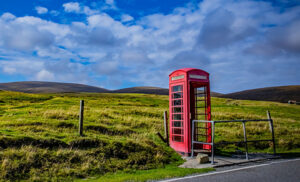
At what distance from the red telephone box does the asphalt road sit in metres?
2.75

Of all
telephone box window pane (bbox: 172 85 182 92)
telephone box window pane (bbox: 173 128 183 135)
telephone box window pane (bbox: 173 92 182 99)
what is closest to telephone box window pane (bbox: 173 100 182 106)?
telephone box window pane (bbox: 173 92 182 99)

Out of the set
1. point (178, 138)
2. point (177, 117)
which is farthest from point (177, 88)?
point (178, 138)

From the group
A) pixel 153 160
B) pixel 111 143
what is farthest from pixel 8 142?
pixel 153 160

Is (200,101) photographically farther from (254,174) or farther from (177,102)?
(254,174)

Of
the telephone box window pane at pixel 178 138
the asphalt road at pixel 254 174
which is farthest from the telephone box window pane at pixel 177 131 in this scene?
the asphalt road at pixel 254 174

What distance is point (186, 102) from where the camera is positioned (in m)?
11.0

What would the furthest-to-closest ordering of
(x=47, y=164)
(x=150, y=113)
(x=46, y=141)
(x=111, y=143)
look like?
(x=150, y=113) → (x=111, y=143) → (x=46, y=141) → (x=47, y=164)

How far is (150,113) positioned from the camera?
28.0m

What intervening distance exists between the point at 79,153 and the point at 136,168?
2.13m

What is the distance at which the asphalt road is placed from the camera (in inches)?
272

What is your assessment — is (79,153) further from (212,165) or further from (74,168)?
(212,165)

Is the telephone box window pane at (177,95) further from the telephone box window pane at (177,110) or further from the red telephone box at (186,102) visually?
the telephone box window pane at (177,110)

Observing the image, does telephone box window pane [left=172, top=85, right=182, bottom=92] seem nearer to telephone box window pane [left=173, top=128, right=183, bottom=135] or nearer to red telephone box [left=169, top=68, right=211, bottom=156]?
red telephone box [left=169, top=68, right=211, bottom=156]

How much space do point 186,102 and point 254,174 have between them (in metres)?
4.24
